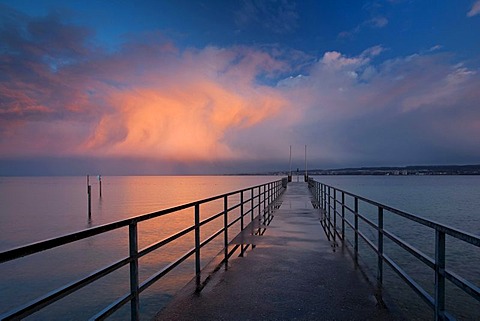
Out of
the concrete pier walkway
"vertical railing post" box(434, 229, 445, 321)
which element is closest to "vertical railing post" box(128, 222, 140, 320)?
the concrete pier walkway

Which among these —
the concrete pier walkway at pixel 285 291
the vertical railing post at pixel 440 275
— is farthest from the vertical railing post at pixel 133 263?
the vertical railing post at pixel 440 275

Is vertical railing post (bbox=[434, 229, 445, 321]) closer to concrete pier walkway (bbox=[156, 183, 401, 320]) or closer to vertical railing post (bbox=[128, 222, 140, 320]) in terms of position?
concrete pier walkway (bbox=[156, 183, 401, 320])

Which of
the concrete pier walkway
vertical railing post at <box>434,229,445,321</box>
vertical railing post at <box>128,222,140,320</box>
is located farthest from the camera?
the concrete pier walkway

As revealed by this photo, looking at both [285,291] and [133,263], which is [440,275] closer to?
[285,291]

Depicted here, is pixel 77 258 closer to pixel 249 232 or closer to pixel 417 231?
pixel 249 232

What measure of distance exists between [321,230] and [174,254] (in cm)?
639

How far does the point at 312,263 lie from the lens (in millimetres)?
5699

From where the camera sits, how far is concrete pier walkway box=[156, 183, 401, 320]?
3648 mm

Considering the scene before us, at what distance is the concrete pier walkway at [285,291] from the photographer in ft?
12.0

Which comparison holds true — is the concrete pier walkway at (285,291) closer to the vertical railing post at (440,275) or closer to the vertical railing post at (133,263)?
the vertical railing post at (133,263)

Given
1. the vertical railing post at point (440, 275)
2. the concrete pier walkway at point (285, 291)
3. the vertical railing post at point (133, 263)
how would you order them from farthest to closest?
1. the concrete pier walkway at point (285, 291)
2. the vertical railing post at point (133, 263)
3. the vertical railing post at point (440, 275)

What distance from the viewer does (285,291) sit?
4.34 meters

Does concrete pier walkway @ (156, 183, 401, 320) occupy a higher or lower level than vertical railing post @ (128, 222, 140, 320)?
lower

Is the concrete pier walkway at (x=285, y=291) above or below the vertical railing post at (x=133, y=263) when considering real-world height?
below
